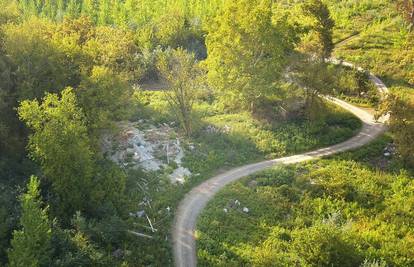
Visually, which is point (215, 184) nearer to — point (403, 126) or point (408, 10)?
point (403, 126)

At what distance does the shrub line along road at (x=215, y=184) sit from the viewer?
2995cm

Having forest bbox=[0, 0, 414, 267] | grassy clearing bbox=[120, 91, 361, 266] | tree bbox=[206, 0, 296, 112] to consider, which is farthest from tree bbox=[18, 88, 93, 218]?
tree bbox=[206, 0, 296, 112]

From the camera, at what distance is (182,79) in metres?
41.4

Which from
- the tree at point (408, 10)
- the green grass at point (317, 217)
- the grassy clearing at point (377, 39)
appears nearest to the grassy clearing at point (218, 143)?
the green grass at point (317, 217)

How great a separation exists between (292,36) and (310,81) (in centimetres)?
553

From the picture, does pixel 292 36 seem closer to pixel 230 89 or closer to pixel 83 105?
pixel 230 89

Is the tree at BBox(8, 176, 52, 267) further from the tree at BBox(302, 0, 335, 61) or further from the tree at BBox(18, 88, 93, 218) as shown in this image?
the tree at BBox(302, 0, 335, 61)

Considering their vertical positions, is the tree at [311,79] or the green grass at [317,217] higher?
the tree at [311,79]

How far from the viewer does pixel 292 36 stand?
151 feet

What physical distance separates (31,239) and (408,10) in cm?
5949

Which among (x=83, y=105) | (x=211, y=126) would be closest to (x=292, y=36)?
(x=211, y=126)

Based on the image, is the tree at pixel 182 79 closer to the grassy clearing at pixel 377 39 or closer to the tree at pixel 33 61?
the tree at pixel 33 61

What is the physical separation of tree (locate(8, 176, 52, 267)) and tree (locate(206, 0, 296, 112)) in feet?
83.4

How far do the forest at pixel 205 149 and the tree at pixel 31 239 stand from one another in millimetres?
83
